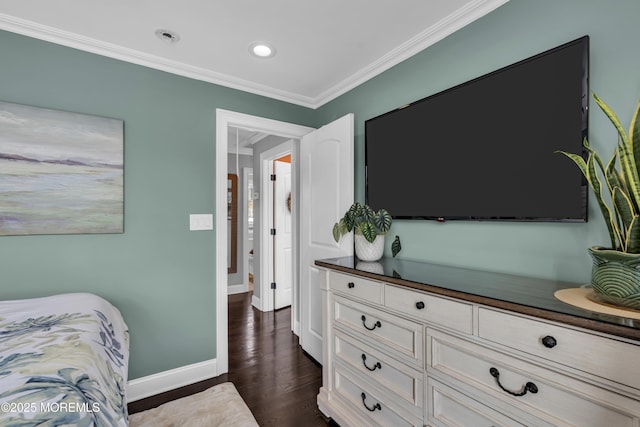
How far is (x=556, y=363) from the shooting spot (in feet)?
3.07

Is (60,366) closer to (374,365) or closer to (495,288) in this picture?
(374,365)

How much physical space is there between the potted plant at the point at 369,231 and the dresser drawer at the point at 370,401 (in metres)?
0.74

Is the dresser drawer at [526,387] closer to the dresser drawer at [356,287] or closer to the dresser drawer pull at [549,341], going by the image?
the dresser drawer pull at [549,341]

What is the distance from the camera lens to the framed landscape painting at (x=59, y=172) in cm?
179

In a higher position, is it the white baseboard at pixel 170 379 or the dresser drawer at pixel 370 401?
the dresser drawer at pixel 370 401

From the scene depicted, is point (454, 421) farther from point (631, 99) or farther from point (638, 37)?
point (638, 37)

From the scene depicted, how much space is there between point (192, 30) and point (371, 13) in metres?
1.13

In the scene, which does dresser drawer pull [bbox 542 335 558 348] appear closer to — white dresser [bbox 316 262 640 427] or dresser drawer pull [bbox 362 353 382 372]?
white dresser [bbox 316 262 640 427]

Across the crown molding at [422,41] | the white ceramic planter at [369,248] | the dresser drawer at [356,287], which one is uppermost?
the crown molding at [422,41]

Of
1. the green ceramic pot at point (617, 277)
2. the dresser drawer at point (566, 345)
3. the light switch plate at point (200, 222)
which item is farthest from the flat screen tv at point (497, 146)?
the light switch plate at point (200, 222)

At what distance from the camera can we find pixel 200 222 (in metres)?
2.42

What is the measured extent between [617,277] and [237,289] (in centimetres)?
505

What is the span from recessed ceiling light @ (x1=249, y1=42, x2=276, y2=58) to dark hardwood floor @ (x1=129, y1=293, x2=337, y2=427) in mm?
2514

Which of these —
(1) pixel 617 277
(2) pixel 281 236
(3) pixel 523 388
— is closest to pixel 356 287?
(3) pixel 523 388
